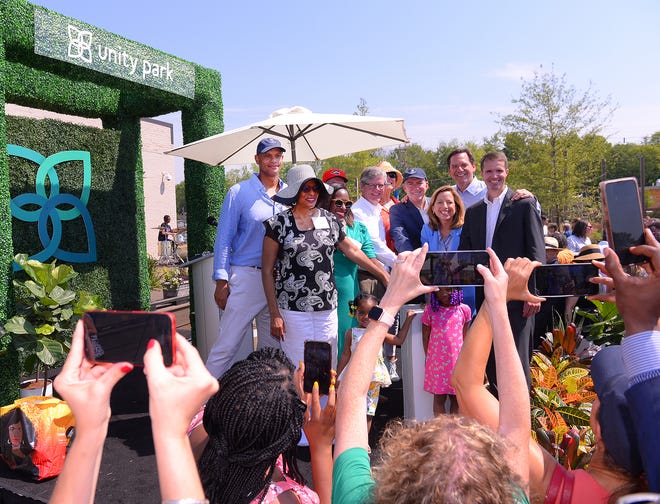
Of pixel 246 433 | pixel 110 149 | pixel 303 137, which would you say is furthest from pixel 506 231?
pixel 110 149

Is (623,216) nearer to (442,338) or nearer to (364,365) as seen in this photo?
(364,365)

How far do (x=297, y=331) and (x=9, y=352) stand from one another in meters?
2.53

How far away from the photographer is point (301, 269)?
3.77 metres

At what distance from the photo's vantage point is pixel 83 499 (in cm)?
102

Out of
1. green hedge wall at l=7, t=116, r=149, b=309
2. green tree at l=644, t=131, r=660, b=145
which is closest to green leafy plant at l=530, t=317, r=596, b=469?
green hedge wall at l=7, t=116, r=149, b=309

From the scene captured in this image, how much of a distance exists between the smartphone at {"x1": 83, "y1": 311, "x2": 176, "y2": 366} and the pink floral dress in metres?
3.06

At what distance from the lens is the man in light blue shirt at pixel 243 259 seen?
434 cm

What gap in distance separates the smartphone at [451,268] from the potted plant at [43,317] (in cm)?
327

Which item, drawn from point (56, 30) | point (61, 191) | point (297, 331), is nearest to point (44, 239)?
point (61, 191)

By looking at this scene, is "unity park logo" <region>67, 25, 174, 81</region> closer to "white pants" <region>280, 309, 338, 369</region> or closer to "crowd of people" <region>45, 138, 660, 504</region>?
"white pants" <region>280, 309, 338, 369</region>

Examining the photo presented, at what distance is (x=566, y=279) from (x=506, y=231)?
178 centimetres

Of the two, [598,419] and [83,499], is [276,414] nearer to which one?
[83,499]

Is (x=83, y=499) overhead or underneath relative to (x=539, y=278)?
underneath

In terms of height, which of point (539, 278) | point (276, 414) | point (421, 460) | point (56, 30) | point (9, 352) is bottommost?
point (9, 352)
